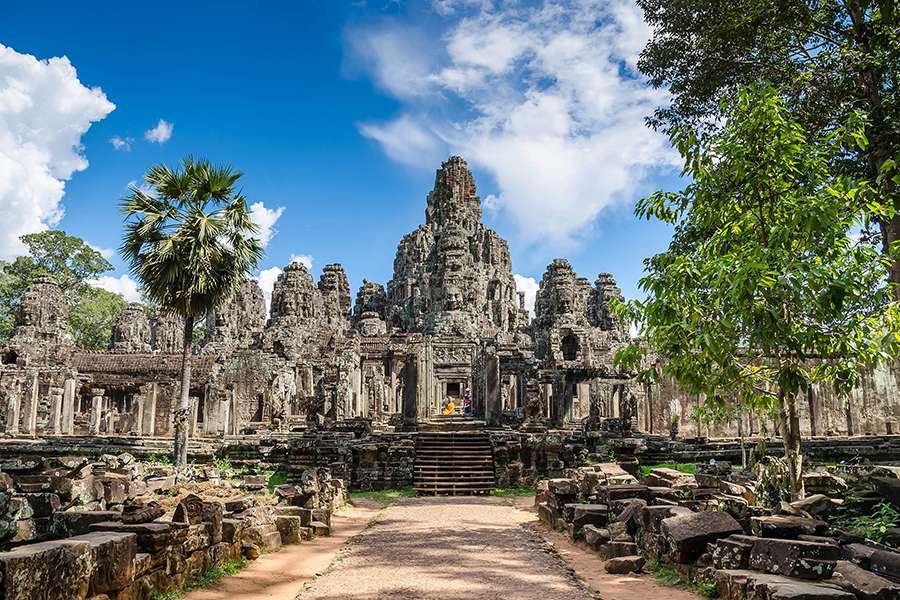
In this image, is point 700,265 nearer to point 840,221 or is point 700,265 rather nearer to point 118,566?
point 840,221

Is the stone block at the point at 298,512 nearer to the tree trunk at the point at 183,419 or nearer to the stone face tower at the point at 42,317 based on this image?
the tree trunk at the point at 183,419

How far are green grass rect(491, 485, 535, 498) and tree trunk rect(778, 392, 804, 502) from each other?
10.0 meters

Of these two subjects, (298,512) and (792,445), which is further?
(298,512)

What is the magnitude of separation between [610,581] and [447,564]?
6.70ft

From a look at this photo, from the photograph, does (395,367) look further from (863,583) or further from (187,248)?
(863,583)

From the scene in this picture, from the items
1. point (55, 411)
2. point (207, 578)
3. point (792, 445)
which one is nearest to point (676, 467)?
point (792, 445)

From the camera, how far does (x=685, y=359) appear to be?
8.00 meters

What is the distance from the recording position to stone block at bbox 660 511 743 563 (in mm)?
7125

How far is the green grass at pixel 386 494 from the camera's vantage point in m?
17.1

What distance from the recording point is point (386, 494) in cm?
1769

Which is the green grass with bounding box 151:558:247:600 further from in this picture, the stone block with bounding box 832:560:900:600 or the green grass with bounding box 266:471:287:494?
the green grass with bounding box 266:471:287:494

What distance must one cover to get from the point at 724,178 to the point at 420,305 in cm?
4289

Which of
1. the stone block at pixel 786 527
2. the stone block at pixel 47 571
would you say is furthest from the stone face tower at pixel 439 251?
the stone block at pixel 47 571

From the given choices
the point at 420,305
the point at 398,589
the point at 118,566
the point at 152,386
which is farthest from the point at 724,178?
the point at 420,305
